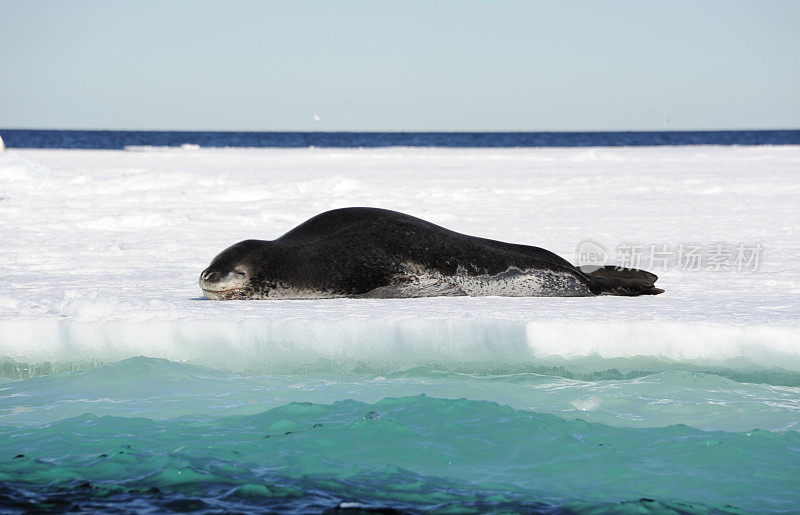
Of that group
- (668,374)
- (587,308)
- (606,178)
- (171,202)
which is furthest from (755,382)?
(606,178)

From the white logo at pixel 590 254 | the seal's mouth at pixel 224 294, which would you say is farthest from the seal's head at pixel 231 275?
the white logo at pixel 590 254

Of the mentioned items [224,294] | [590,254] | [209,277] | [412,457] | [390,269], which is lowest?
[412,457]

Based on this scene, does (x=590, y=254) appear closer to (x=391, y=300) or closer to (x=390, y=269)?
(x=390, y=269)

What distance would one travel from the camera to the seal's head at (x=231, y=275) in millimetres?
5746

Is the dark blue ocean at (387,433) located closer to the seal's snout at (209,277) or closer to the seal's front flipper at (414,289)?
the seal's snout at (209,277)

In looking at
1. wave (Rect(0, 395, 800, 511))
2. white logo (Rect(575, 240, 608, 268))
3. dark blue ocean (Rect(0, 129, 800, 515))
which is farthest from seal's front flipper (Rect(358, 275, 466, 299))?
wave (Rect(0, 395, 800, 511))

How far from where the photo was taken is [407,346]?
4.70 m

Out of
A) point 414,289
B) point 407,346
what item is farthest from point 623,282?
point 407,346

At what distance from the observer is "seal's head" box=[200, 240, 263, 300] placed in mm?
5746

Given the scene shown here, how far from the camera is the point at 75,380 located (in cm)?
444

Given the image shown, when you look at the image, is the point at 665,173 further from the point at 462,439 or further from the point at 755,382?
the point at 462,439

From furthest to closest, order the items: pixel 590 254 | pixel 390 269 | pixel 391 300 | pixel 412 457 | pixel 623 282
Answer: pixel 590 254, pixel 623 282, pixel 390 269, pixel 391 300, pixel 412 457

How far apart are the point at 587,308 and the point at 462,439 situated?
6.81ft

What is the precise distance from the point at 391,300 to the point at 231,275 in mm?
1033
